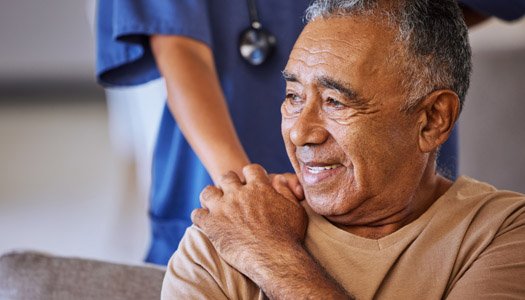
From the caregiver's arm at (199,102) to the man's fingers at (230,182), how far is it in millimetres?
159

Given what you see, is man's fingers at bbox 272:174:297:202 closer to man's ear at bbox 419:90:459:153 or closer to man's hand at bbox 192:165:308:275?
man's hand at bbox 192:165:308:275

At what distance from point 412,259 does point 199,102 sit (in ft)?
1.97

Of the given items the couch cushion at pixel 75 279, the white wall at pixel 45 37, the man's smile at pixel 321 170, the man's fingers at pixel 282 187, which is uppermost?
the man's smile at pixel 321 170

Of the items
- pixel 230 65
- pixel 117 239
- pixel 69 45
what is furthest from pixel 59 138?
pixel 230 65

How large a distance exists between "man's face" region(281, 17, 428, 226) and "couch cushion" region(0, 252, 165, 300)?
0.42m

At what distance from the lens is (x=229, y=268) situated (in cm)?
149

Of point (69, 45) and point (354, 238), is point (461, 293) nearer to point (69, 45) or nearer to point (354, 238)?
point (354, 238)

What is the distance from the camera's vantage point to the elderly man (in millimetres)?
1478

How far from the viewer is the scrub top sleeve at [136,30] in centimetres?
198

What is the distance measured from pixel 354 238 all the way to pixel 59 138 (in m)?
5.96

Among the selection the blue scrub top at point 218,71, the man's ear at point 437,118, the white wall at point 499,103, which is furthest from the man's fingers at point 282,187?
the white wall at point 499,103

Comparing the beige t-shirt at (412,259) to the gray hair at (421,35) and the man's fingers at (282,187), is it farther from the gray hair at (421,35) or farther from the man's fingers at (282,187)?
the gray hair at (421,35)

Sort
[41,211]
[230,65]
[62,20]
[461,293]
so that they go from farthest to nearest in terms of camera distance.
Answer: [62,20] → [41,211] → [230,65] → [461,293]

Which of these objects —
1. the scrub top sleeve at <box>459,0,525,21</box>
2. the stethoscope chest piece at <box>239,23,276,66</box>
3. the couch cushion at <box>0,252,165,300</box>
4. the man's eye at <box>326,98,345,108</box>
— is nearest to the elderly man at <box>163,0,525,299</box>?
the man's eye at <box>326,98,345,108</box>
